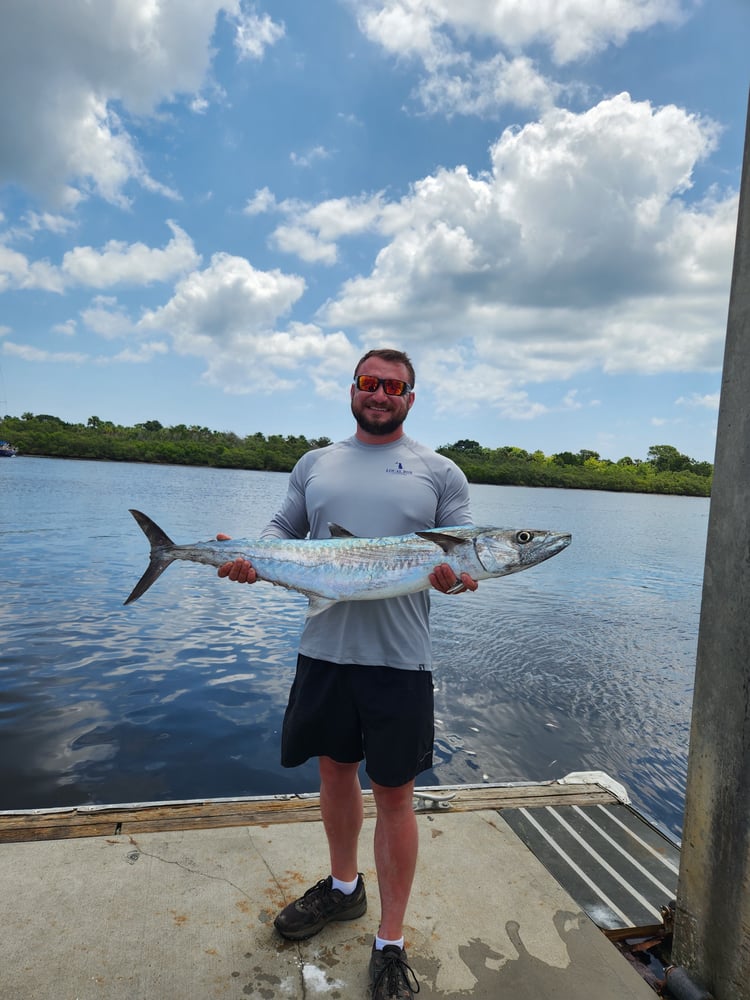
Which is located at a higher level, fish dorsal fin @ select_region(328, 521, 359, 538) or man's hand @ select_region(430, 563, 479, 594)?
fish dorsal fin @ select_region(328, 521, 359, 538)

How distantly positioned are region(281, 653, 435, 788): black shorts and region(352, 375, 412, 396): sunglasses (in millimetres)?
1233

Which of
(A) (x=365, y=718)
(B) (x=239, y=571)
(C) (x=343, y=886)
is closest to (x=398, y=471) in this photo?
(B) (x=239, y=571)

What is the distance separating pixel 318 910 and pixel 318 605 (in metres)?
1.36

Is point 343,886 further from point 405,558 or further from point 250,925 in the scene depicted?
point 405,558

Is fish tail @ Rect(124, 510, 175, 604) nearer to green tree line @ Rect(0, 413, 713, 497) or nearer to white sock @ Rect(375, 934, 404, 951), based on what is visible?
white sock @ Rect(375, 934, 404, 951)

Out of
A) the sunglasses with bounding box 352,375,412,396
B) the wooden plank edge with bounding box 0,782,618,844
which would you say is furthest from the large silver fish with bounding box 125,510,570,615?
the wooden plank edge with bounding box 0,782,618,844

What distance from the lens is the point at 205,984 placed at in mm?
2455

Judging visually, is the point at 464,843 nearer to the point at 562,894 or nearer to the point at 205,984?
the point at 562,894

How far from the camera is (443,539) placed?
268cm

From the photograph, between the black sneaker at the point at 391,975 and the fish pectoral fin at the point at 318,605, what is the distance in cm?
137

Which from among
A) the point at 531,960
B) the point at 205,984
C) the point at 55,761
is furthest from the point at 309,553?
the point at 55,761

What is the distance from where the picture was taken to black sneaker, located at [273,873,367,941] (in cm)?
274

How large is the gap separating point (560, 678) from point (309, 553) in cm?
859

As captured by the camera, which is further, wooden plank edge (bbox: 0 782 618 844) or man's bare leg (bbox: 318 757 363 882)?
wooden plank edge (bbox: 0 782 618 844)
